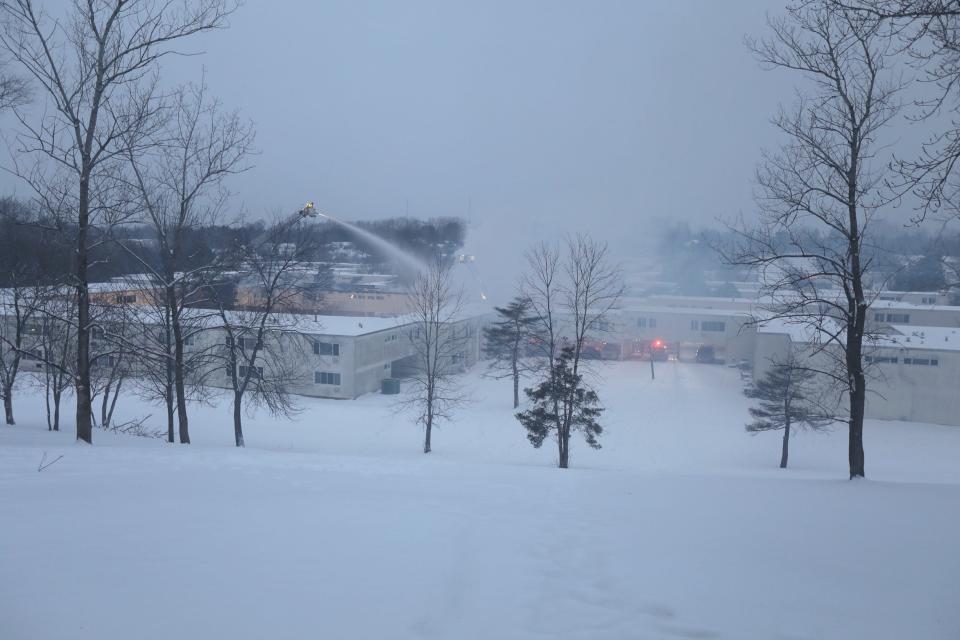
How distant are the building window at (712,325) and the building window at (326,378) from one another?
2227 cm

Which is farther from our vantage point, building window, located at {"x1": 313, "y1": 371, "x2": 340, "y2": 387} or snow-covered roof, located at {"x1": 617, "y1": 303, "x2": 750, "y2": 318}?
snow-covered roof, located at {"x1": 617, "y1": 303, "x2": 750, "y2": 318}

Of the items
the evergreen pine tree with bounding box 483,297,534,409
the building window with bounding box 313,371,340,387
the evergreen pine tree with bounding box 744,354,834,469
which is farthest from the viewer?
the evergreen pine tree with bounding box 483,297,534,409

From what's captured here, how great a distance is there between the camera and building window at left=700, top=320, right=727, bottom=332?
121 feet

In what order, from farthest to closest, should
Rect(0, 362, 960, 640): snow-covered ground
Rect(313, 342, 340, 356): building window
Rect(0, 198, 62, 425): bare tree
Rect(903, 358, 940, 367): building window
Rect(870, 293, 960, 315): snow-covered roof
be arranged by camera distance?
Rect(870, 293, 960, 315): snow-covered roof, Rect(313, 342, 340, 356): building window, Rect(903, 358, 940, 367): building window, Rect(0, 198, 62, 425): bare tree, Rect(0, 362, 960, 640): snow-covered ground

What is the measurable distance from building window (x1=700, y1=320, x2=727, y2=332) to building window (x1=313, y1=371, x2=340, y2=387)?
22.3 m

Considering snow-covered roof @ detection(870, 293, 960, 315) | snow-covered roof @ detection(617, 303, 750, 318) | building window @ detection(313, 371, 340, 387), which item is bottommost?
building window @ detection(313, 371, 340, 387)

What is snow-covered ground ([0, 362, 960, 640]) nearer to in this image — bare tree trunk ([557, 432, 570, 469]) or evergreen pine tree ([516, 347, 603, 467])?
bare tree trunk ([557, 432, 570, 469])

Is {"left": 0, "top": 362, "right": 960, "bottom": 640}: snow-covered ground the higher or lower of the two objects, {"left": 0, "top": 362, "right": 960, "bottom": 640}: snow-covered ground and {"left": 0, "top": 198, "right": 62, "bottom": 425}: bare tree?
the lower

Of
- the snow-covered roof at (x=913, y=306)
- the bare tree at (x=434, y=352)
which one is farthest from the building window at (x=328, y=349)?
the snow-covered roof at (x=913, y=306)

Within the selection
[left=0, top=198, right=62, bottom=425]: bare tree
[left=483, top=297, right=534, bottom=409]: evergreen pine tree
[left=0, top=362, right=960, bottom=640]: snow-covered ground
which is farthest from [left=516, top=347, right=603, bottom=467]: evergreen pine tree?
[left=483, top=297, right=534, bottom=409]: evergreen pine tree

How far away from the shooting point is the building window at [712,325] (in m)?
36.9

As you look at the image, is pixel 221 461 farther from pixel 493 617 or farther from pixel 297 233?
pixel 297 233

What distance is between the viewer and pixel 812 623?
3229 mm

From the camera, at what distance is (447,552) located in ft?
13.3
